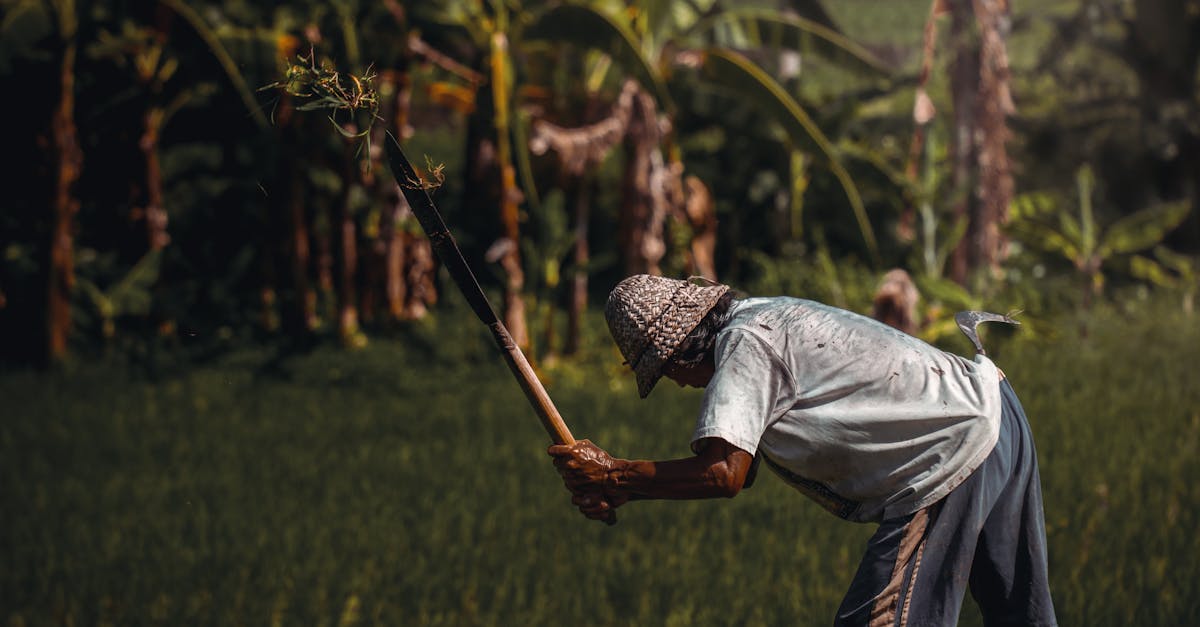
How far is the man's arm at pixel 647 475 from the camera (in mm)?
2354

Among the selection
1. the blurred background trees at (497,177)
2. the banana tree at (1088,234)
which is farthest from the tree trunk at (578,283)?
the banana tree at (1088,234)

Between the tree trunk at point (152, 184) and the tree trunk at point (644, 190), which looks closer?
the tree trunk at point (644, 190)

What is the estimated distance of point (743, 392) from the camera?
2369 millimetres

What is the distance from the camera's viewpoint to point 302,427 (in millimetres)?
7020

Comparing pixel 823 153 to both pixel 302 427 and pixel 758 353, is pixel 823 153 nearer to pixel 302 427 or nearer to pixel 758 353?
pixel 302 427

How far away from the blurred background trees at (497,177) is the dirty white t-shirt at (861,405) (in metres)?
5.29

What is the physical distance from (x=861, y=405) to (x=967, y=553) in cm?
39

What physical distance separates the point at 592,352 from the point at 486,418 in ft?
6.69

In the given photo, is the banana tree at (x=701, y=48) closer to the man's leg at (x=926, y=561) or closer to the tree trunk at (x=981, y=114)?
the tree trunk at (x=981, y=114)

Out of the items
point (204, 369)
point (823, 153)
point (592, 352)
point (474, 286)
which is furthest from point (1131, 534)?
point (204, 369)

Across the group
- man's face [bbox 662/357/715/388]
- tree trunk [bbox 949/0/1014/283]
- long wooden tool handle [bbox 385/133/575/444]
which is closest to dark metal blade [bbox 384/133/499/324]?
long wooden tool handle [bbox 385/133/575/444]

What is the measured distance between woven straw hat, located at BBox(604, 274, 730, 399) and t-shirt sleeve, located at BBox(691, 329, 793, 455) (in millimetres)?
90

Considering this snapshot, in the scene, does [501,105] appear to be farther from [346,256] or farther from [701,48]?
[346,256]

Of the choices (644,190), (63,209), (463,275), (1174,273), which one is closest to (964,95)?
(644,190)
